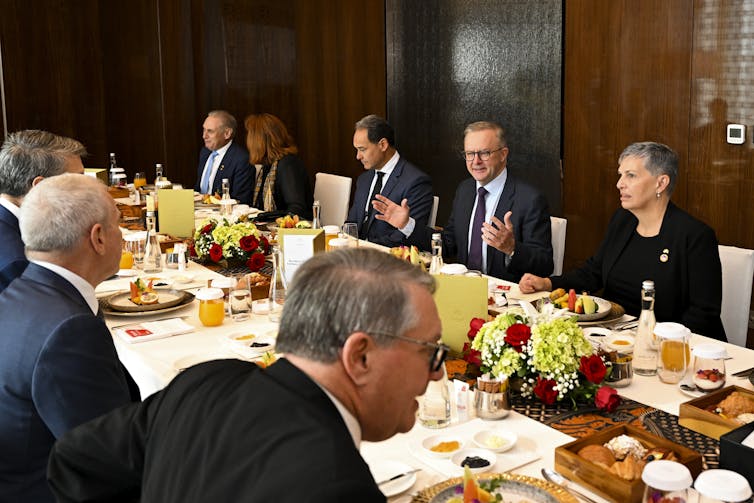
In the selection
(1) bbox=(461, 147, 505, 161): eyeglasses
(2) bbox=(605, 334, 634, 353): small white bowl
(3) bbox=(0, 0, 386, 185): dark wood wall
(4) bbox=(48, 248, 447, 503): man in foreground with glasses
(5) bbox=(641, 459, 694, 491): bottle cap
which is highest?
(3) bbox=(0, 0, 386, 185): dark wood wall

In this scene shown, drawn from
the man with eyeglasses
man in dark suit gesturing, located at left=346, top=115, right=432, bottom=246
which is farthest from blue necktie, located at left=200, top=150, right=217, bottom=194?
the man with eyeglasses

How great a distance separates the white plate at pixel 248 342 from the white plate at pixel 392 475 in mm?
915

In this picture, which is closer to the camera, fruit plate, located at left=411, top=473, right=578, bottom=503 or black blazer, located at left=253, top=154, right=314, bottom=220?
fruit plate, located at left=411, top=473, right=578, bottom=503

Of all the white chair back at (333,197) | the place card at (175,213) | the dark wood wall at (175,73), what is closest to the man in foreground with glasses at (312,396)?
the place card at (175,213)

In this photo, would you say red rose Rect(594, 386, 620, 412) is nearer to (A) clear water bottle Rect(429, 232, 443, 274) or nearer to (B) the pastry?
(B) the pastry

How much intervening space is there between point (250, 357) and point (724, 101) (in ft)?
10.7

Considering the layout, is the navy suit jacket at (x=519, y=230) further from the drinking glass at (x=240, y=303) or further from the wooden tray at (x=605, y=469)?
the wooden tray at (x=605, y=469)

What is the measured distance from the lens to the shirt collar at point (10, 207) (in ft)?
11.4

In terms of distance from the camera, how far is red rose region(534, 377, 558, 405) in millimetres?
2225

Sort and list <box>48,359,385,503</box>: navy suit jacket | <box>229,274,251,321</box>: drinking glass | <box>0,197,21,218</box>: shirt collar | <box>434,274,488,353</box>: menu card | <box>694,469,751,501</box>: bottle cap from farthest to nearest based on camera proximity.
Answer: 1. <box>0,197,21,218</box>: shirt collar
2. <box>229,274,251,321</box>: drinking glass
3. <box>434,274,488,353</box>: menu card
4. <box>694,469,751,501</box>: bottle cap
5. <box>48,359,385,503</box>: navy suit jacket

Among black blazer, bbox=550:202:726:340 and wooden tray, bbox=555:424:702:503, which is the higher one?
black blazer, bbox=550:202:726:340

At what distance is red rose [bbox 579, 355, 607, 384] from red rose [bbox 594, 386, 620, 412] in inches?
1.3

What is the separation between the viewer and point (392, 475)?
1.84m

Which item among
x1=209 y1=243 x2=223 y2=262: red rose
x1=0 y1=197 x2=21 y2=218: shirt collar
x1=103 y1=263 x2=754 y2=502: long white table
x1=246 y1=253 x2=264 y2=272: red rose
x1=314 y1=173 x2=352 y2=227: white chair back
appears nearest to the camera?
x1=103 y1=263 x2=754 y2=502: long white table
